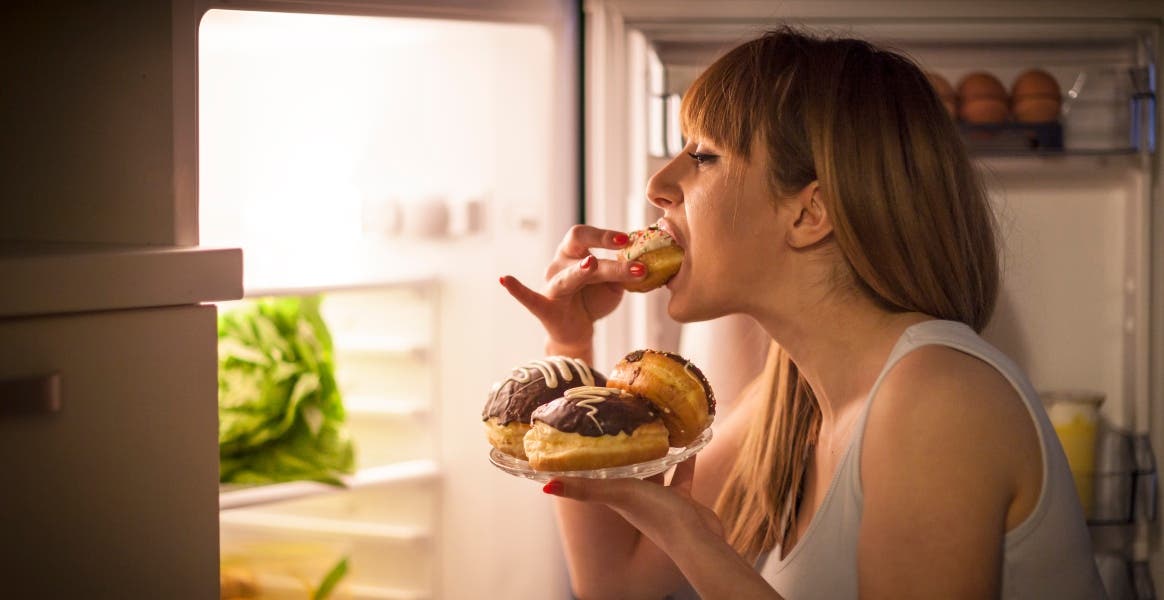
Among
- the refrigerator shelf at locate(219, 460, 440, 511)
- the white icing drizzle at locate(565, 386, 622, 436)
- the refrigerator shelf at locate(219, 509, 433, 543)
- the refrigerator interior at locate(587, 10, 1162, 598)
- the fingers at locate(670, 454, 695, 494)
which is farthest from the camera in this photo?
the refrigerator shelf at locate(219, 509, 433, 543)

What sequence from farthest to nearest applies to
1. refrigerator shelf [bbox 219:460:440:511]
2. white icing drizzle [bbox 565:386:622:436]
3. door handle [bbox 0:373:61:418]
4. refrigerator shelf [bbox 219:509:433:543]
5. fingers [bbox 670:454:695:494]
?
1. refrigerator shelf [bbox 219:509:433:543]
2. refrigerator shelf [bbox 219:460:440:511]
3. fingers [bbox 670:454:695:494]
4. white icing drizzle [bbox 565:386:622:436]
5. door handle [bbox 0:373:61:418]

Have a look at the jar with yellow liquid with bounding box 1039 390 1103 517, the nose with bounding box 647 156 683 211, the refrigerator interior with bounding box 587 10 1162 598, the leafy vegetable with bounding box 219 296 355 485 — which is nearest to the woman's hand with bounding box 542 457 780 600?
the nose with bounding box 647 156 683 211

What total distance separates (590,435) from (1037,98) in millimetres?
960

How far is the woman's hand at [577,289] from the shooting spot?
4.17 feet

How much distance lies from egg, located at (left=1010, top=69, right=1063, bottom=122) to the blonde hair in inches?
18.2

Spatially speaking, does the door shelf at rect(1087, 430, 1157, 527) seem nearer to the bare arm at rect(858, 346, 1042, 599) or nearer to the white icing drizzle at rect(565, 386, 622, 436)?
the bare arm at rect(858, 346, 1042, 599)

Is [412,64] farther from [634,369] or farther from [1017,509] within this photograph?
[1017,509]

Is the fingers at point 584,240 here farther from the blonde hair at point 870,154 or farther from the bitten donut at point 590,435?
the bitten donut at point 590,435

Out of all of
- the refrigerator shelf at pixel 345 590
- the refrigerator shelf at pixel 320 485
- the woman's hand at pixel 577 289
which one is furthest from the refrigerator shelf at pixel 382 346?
the woman's hand at pixel 577 289

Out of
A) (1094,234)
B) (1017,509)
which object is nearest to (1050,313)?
(1094,234)

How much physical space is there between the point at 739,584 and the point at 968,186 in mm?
488

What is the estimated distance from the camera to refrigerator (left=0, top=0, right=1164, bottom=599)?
1016mm

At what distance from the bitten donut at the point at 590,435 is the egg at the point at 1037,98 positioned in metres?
0.87

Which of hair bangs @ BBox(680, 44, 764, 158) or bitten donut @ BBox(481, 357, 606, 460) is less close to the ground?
hair bangs @ BBox(680, 44, 764, 158)
